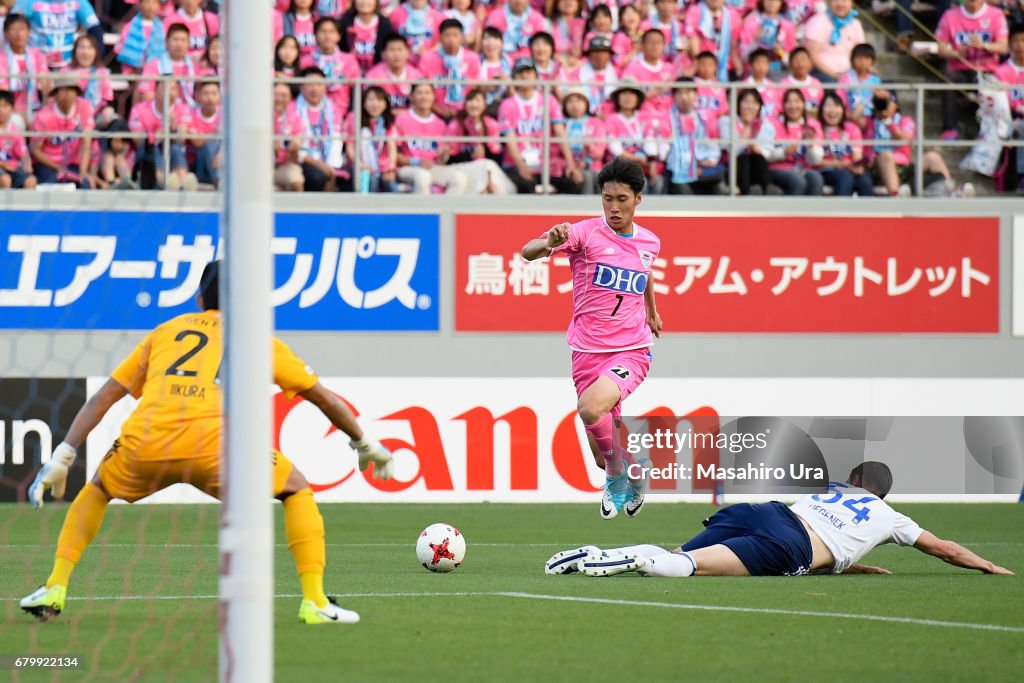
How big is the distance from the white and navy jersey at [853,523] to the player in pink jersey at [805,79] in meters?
9.64

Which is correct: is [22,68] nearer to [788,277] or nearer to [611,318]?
[611,318]

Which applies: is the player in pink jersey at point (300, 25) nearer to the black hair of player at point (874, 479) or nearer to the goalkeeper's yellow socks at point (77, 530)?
the black hair of player at point (874, 479)

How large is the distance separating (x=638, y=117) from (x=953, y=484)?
204 inches

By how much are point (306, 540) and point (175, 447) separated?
0.71m

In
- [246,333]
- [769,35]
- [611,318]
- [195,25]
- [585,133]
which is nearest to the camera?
[246,333]

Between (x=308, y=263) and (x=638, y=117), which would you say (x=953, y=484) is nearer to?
(x=638, y=117)

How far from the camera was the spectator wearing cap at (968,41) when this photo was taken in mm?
19484

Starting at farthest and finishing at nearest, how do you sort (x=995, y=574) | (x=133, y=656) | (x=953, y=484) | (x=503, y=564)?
1. (x=953, y=484)
2. (x=503, y=564)
3. (x=995, y=574)
4. (x=133, y=656)

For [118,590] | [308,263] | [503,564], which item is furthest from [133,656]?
[308,263]

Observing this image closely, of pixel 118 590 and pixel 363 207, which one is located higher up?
pixel 363 207

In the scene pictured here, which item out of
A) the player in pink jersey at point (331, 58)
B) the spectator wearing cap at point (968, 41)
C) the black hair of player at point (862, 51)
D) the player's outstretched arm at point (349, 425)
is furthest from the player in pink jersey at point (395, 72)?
the player's outstretched arm at point (349, 425)

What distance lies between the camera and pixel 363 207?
17141 millimetres

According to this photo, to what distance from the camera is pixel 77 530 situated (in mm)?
7473

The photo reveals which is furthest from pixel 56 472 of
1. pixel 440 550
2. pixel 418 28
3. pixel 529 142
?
pixel 418 28
